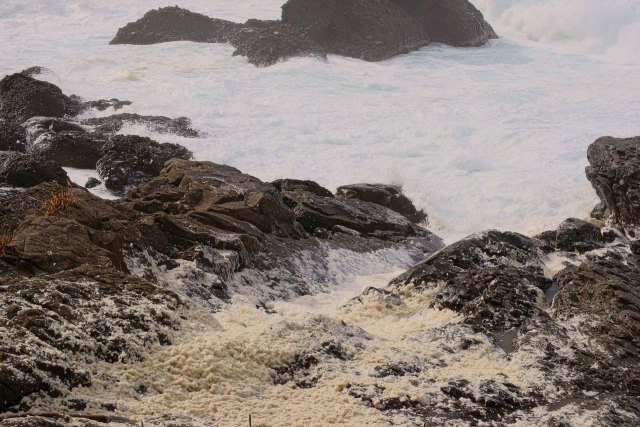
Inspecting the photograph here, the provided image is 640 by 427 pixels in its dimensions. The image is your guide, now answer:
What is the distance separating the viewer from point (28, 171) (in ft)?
35.2

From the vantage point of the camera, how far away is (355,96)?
1986 centimetres

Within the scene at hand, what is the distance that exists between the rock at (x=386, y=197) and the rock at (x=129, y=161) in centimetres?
341

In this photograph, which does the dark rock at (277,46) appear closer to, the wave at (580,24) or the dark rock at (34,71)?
the dark rock at (34,71)

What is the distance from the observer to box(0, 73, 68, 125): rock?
1653 centimetres

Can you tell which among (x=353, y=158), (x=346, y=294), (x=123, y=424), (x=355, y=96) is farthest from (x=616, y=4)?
(x=123, y=424)

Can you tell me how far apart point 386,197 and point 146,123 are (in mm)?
6490

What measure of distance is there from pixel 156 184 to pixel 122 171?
3.12m

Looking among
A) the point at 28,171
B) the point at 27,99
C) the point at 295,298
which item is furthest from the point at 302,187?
the point at 27,99

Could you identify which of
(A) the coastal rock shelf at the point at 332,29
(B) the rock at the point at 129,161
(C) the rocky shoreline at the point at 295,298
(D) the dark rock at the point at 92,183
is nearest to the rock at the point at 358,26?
(A) the coastal rock shelf at the point at 332,29

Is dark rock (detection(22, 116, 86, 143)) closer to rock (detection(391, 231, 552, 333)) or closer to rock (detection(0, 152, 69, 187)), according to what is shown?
rock (detection(0, 152, 69, 187))

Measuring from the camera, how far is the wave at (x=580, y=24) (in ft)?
84.9

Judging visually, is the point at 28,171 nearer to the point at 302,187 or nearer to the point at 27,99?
the point at 302,187

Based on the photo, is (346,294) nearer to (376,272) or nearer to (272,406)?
(376,272)

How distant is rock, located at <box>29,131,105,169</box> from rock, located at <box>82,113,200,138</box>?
1.29 meters
